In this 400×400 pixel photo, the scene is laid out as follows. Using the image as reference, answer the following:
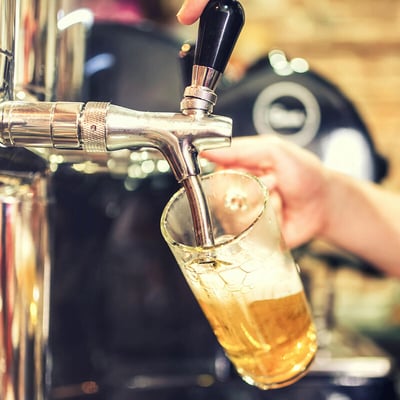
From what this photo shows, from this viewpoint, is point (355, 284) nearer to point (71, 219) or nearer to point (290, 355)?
point (71, 219)

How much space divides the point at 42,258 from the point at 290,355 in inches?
9.3

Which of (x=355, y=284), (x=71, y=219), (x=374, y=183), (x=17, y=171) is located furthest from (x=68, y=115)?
(x=355, y=284)

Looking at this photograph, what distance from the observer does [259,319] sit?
0.51 m

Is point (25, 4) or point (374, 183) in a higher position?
point (25, 4)

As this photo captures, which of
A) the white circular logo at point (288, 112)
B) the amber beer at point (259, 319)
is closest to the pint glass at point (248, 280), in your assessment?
the amber beer at point (259, 319)

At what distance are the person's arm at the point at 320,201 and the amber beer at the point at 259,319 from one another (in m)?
0.21

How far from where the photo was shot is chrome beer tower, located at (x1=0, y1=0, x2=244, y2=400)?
420mm

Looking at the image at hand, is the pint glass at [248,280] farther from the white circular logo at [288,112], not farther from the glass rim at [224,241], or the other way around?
the white circular logo at [288,112]

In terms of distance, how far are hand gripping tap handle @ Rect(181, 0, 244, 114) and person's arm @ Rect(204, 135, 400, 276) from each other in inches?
9.7

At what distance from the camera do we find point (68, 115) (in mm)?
417

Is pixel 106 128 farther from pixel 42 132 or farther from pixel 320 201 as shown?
pixel 320 201

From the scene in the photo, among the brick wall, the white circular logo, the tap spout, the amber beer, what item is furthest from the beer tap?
the brick wall

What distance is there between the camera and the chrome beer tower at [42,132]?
1.38 feet

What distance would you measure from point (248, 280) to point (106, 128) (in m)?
0.17
